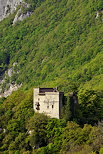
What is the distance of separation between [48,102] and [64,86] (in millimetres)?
35420

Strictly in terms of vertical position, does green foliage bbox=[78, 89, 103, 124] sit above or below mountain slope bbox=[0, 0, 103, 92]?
below

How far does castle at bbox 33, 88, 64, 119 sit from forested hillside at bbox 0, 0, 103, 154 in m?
0.94

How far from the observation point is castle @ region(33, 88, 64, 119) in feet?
265

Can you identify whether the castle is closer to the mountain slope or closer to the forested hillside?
the forested hillside

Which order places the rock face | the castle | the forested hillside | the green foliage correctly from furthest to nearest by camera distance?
1. the rock face
2. the green foliage
3. the castle
4. the forested hillside

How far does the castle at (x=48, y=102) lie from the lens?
80625 mm

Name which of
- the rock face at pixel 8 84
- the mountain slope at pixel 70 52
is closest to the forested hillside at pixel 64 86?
the mountain slope at pixel 70 52

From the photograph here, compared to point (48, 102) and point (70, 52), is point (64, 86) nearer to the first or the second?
point (48, 102)

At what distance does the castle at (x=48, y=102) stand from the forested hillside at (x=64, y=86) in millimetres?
942

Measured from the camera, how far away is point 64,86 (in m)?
117

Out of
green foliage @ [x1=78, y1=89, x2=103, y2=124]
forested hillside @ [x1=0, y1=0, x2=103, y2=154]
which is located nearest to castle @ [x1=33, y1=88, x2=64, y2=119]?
forested hillside @ [x1=0, y1=0, x2=103, y2=154]

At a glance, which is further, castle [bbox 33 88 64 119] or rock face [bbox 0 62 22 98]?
rock face [bbox 0 62 22 98]

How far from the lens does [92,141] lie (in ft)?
252

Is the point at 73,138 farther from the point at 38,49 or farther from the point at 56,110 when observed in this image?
the point at 38,49
